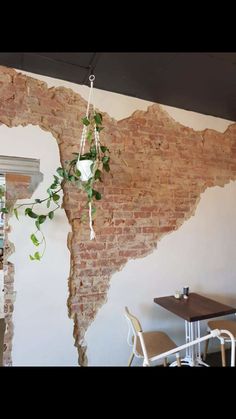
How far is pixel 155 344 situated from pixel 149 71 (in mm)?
2215

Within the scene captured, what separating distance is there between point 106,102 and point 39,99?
61 cm

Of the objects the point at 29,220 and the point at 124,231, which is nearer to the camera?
the point at 29,220

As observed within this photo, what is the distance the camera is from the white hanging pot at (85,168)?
189 centimetres

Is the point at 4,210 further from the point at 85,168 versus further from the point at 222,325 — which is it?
the point at 222,325

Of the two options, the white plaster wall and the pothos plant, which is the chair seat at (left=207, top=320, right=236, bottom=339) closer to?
the white plaster wall

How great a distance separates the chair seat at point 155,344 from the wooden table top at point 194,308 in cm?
28

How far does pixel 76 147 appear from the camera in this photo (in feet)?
7.46

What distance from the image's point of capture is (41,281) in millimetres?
2098

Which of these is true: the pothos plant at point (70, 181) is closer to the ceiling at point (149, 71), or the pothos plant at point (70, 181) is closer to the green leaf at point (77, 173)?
the green leaf at point (77, 173)

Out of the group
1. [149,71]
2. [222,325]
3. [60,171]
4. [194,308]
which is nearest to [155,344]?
[194,308]

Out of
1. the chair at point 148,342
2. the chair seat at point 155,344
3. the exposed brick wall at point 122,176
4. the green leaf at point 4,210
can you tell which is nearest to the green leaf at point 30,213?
the green leaf at point 4,210

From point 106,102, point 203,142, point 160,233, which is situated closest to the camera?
point 106,102

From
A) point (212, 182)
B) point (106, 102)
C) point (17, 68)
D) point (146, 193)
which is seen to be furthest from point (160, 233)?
point (17, 68)
